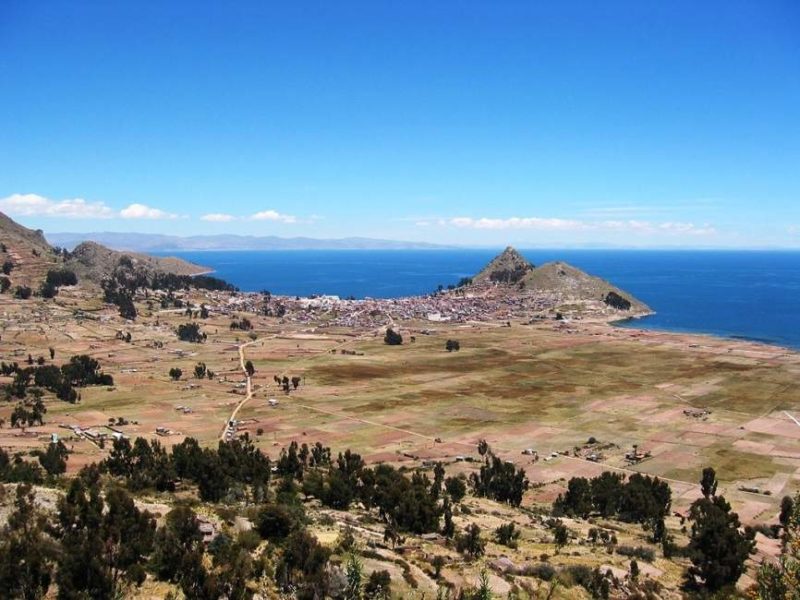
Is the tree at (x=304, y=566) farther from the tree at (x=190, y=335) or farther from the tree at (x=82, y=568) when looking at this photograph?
the tree at (x=190, y=335)

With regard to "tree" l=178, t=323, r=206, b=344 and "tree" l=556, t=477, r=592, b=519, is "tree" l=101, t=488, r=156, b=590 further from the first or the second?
"tree" l=178, t=323, r=206, b=344

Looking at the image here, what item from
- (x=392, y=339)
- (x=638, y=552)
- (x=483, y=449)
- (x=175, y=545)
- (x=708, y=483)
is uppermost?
(x=175, y=545)

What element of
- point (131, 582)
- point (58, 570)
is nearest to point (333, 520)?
point (131, 582)

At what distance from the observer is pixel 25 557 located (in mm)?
26078

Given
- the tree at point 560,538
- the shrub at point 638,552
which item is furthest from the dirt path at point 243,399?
the shrub at point 638,552

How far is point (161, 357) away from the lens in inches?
5979

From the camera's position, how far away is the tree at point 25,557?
2503 cm

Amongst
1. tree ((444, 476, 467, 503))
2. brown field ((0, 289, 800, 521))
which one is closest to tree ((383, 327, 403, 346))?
brown field ((0, 289, 800, 521))

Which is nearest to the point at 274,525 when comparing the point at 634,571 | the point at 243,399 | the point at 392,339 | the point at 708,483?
the point at 634,571

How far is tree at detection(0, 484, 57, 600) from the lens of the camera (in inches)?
985

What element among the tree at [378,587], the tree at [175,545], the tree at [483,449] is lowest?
the tree at [483,449]

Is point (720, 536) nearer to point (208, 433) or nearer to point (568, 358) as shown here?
point (208, 433)

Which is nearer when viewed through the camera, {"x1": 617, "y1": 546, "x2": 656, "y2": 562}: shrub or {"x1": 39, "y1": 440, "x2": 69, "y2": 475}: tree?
{"x1": 617, "y1": 546, "x2": 656, "y2": 562}: shrub

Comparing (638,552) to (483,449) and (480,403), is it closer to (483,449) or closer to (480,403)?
(483,449)
